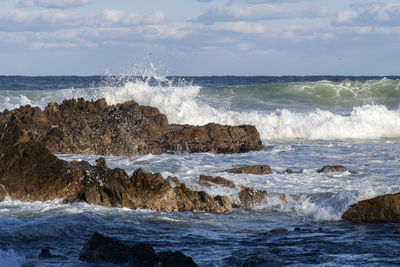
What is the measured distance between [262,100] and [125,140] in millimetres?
14815

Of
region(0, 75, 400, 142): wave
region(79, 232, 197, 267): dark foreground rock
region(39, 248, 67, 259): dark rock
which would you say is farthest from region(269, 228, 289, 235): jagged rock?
region(0, 75, 400, 142): wave

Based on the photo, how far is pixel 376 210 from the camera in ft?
26.0

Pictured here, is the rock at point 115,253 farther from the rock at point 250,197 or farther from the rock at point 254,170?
the rock at point 254,170

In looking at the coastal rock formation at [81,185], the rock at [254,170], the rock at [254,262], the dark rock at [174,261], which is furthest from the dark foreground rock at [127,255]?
the rock at [254,170]

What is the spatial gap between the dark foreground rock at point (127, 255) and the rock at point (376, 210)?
3.23 m

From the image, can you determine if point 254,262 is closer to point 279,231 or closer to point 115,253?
point 115,253

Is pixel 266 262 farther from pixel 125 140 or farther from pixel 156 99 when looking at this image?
pixel 156 99

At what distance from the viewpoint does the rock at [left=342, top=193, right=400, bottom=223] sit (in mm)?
7824

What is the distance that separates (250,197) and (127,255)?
358cm

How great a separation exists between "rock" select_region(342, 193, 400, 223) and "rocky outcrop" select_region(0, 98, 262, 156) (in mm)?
6345

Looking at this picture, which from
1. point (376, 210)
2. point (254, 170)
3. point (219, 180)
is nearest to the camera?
point (376, 210)

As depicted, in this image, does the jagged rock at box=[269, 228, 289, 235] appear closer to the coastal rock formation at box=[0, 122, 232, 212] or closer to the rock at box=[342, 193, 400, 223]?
the rock at box=[342, 193, 400, 223]

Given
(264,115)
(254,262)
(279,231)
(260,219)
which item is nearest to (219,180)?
(260,219)

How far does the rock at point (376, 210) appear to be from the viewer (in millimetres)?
7824
